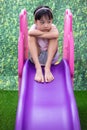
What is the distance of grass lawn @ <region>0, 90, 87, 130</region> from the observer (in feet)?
10.0

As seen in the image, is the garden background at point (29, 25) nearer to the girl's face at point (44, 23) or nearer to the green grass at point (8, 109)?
the green grass at point (8, 109)

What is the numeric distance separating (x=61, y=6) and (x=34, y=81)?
1435 mm

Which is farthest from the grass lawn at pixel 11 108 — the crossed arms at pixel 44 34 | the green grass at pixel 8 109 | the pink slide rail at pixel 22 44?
the crossed arms at pixel 44 34

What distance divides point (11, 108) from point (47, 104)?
81cm

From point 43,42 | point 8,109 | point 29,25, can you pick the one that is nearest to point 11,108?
point 8,109

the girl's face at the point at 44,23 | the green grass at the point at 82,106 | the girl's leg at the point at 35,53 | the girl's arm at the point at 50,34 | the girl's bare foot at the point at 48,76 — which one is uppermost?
the girl's face at the point at 44,23

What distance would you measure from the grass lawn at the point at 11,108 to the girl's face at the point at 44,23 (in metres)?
0.83

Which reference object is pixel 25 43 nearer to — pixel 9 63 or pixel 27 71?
pixel 27 71

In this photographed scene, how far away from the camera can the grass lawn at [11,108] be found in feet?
10.0

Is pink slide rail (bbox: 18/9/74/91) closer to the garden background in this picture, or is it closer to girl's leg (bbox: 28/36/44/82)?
girl's leg (bbox: 28/36/44/82)

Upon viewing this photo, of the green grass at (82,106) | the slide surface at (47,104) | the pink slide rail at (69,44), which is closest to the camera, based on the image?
the slide surface at (47,104)

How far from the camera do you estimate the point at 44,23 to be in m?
2.88

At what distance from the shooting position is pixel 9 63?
395cm

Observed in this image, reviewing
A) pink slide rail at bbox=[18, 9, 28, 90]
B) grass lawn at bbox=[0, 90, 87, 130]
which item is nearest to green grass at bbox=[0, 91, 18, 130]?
grass lawn at bbox=[0, 90, 87, 130]
